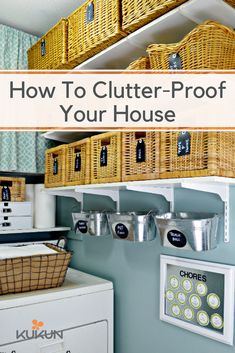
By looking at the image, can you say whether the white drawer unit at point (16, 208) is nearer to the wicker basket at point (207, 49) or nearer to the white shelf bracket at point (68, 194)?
the white shelf bracket at point (68, 194)

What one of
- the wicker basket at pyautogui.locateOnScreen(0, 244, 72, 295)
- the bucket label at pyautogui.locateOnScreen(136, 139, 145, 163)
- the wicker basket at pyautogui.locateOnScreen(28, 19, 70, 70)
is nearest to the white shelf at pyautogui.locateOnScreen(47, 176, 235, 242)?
the bucket label at pyautogui.locateOnScreen(136, 139, 145, 163)

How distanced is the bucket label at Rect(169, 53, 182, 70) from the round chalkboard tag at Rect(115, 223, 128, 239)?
2.79 feet

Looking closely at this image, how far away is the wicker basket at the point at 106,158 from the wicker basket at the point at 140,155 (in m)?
0.06

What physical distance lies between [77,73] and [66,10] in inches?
23.4

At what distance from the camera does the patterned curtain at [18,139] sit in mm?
2412

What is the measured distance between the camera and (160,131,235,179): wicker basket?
1.26m

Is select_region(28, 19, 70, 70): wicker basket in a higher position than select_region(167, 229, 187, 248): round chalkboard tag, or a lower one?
higher

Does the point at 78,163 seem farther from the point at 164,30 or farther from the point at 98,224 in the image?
the point at 164,30

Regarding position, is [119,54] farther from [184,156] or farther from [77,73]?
[184,156]

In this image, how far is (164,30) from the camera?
61.4 inches

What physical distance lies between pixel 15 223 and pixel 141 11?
167cm

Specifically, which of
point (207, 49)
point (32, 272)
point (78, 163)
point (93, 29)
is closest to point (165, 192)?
point (78, 163)

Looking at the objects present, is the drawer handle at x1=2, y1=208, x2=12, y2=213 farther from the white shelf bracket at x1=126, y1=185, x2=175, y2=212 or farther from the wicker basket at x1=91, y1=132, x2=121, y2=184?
the white shelf bracket at x1=126, y1=185, x2=175, y2=212

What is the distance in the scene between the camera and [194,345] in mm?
1691
